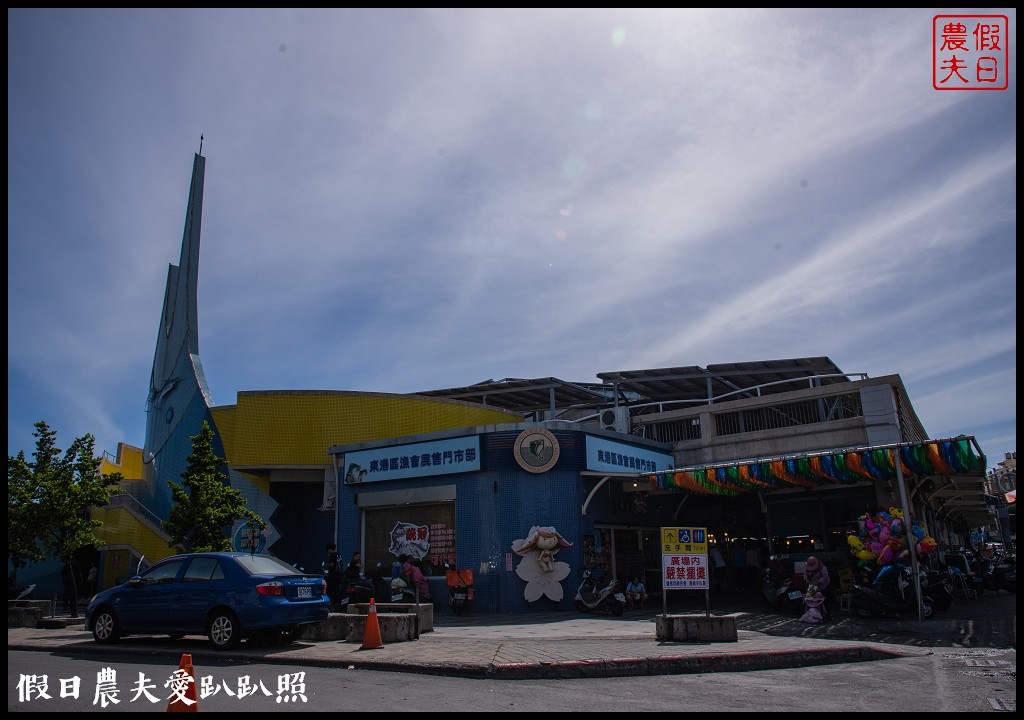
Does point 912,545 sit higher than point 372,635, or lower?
higher

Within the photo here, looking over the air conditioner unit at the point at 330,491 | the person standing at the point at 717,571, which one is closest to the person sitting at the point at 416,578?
the air conditioner unit at the point at 330,491

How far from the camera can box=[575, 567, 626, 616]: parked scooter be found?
54.1 ft

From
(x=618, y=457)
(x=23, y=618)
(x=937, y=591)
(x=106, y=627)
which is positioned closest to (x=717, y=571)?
(x=618, y=457)

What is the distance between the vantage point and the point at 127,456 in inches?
1779

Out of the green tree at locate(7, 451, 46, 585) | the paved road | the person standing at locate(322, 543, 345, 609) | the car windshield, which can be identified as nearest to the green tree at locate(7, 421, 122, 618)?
the green tree at locate(7, 451, 46, 585)

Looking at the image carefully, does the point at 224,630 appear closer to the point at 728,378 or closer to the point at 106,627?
the point at 106,627

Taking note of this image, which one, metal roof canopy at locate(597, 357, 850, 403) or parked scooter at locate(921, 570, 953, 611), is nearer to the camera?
parked scooter at locate(921, 570, 953, 611)

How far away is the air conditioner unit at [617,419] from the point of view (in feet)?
91.5

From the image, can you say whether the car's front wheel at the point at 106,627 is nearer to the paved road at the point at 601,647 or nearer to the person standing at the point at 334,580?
the paved road at the point at 601,647

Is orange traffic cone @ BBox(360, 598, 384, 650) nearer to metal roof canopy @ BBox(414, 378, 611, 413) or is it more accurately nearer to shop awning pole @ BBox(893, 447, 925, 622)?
shop awning pole @ BBox(893, 447, 925, 622)

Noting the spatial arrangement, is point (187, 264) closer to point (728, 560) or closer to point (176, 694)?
point (728, 560)

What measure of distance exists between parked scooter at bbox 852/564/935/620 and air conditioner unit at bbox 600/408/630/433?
44.5 feet

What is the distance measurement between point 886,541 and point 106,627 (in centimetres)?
1419

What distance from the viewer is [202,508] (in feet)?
57.3
